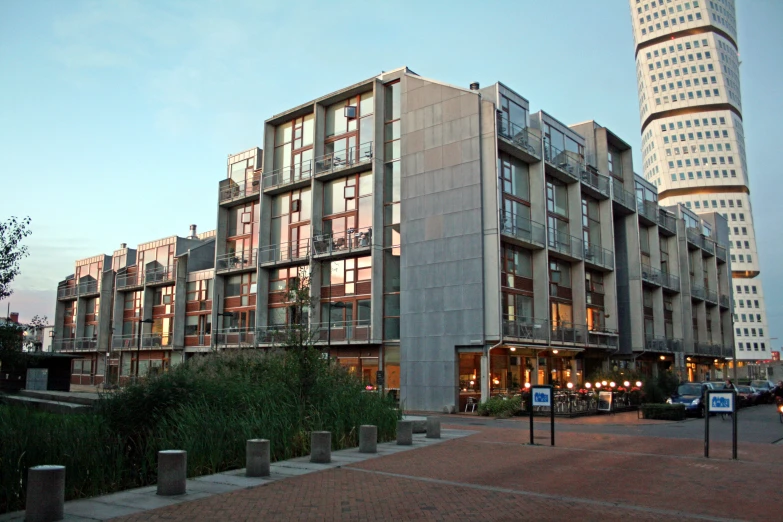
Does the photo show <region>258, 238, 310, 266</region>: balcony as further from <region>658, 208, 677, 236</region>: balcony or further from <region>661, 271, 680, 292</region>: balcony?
<region>658, 208, 677, 236</region>: balcony

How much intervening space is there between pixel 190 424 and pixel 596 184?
120ft

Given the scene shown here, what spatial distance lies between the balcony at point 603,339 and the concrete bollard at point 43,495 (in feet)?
117

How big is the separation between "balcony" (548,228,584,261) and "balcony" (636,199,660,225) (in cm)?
1170

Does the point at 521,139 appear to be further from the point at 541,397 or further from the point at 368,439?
the point at 368,439

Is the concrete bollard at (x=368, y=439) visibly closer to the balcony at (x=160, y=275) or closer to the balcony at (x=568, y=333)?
the balcony at (x=568, y=333)

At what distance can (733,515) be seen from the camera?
8789 mm

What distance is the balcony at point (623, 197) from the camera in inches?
1794

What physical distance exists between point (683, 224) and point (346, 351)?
34.2m

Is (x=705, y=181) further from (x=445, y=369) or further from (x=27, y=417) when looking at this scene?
(x=27, y=417)

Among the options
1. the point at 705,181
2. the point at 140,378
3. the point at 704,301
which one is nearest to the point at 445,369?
the point at 140,378

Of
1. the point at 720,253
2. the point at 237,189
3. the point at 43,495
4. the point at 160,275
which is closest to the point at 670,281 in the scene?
the point at 720,253

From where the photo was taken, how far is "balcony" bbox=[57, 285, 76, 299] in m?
64.1

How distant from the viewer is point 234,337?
45.0m

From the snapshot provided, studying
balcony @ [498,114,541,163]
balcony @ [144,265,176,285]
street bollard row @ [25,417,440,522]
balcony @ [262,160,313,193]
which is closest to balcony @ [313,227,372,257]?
balcony @ [262,160,313,193]
